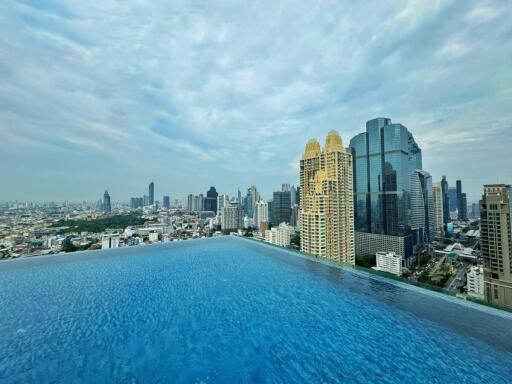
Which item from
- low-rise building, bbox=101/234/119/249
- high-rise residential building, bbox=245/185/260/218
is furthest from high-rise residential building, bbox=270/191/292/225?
low-rise building, bbox=101/234/119/249

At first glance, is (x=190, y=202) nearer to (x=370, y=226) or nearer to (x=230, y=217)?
(x=230, y=217)

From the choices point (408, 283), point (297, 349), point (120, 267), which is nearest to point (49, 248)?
point (120, 267)

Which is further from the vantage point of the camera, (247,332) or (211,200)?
(211,200)

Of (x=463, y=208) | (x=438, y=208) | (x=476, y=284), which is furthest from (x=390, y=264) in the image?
(x=463, y=208)

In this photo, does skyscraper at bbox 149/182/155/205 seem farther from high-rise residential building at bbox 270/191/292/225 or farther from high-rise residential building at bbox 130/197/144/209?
high-rise residential building at bbox 270/191/292/225

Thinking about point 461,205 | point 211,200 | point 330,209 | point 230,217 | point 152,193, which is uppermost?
point 152,193

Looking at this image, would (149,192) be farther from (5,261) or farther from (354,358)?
(354,358)
